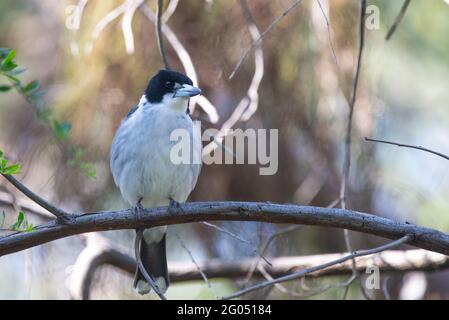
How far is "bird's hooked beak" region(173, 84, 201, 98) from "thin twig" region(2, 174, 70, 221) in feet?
3.14

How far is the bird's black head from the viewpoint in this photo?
3.22m

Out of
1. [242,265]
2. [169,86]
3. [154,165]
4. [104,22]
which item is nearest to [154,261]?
[242,265]

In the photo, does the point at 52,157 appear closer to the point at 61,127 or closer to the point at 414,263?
the point at 61,127

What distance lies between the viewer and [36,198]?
222 cm

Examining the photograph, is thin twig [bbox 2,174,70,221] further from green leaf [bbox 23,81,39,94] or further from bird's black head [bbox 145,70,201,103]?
bird's black head [bbox 145,70,201,103]

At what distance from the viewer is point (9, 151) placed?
11.8 ft

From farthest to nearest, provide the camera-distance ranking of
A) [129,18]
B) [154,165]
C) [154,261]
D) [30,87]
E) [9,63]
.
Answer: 1. [154,261]
2. [154,165]
3. [129,18]
4. [30,87]
5. [9,63]

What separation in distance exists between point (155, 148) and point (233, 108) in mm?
574

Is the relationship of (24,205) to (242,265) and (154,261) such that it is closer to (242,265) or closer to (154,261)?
(154,261)

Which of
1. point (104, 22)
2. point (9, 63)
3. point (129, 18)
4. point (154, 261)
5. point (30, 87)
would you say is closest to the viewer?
point (9, 63)

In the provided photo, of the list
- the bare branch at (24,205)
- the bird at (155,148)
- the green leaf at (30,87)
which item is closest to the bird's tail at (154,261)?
the bird at (155,148)

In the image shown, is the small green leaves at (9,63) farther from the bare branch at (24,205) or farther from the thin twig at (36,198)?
the bare branch at (24,205)

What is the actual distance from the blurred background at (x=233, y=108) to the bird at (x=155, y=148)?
16 cm

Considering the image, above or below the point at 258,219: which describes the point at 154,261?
below
